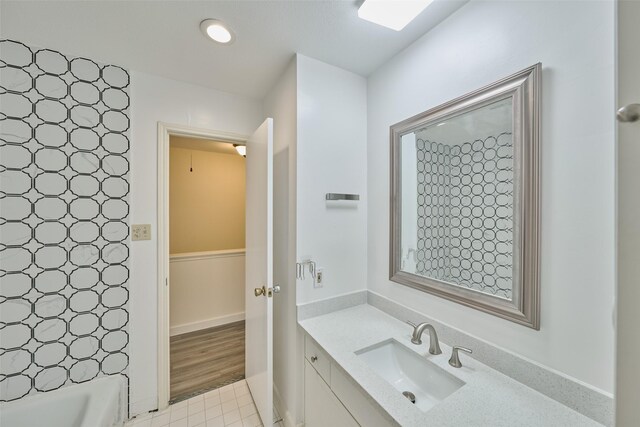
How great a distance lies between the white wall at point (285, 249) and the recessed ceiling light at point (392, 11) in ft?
1.71

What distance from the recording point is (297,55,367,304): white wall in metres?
1.46

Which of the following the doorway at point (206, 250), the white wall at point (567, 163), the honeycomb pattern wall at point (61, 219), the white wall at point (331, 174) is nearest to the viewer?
the white wall at point (567, 163)

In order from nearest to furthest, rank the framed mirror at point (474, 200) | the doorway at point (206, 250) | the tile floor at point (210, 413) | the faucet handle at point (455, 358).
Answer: the framed mirror at point (474, 200) → the faucet handle at point (455, 358) → the tile floor at point (210, 413) → the doorway at point (206, 250)

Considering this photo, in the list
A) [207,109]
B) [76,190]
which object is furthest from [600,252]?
[76,190]

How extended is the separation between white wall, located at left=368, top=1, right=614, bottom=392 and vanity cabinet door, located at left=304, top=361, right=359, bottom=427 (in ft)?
2.10

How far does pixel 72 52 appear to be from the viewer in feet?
4.72

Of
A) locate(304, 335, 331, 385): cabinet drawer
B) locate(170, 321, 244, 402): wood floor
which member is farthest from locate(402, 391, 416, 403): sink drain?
locate(170, 321, 244, 402): wood floor

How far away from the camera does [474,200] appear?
1087 millimetres

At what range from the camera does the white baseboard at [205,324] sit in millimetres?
2754

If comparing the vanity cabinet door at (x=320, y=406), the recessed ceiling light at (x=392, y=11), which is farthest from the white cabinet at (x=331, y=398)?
the recessed ceiling light at (x=392, y=11)

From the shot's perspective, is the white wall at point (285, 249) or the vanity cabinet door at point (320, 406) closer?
the vanity cabinet door at point (320, 406)

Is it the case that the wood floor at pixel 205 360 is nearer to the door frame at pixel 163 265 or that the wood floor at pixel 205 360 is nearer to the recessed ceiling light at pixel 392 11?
the door frame at pixel 163 265
